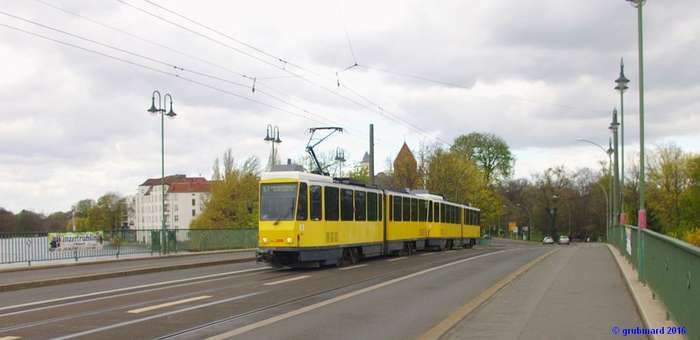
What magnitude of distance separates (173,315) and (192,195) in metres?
163

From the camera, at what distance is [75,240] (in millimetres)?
27906

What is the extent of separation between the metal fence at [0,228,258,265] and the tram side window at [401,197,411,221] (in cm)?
1118

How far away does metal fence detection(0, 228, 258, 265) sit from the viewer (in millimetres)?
25266

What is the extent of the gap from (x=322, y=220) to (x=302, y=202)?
1056mm

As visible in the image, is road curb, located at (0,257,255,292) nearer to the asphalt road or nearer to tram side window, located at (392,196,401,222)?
the asphalt road

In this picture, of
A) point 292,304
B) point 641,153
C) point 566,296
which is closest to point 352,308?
point 292,304

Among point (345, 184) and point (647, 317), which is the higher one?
point (345, 184)

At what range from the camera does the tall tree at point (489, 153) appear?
97750 mm

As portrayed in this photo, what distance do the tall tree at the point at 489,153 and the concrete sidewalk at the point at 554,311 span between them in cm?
8096

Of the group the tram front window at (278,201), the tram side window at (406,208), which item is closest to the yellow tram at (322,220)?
the tram front window at (278,201)

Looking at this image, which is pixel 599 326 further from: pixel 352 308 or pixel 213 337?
pixel 213 337

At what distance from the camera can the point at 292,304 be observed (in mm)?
13367

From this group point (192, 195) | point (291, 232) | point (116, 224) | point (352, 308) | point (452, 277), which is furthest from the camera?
point (192, 195)

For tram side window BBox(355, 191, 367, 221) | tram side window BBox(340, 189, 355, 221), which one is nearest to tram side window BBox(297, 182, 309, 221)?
tram side window BBox(340, 189, 355, 221)
